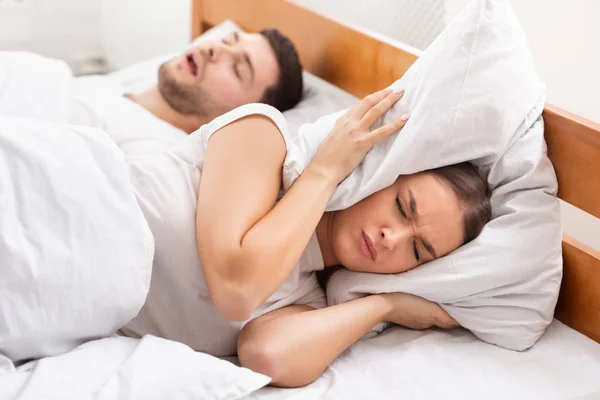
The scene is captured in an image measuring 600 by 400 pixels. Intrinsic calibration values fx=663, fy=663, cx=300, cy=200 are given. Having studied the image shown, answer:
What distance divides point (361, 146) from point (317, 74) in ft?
2.55

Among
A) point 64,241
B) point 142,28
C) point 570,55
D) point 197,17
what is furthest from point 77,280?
point 142,28

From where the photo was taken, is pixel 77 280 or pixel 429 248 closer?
pixel 77 280

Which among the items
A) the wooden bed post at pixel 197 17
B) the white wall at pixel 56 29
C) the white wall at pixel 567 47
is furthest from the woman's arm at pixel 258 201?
the white wall at pixel 56 29

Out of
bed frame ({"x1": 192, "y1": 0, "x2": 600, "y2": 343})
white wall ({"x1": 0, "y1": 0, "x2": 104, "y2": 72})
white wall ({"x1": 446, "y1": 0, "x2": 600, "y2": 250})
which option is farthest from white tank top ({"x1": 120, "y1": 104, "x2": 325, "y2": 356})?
white wall ({"x1": 0, "y1": 0, "x2": 104, "y2": 72})

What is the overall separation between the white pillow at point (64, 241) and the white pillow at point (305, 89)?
70 cm

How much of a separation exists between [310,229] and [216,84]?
792mm

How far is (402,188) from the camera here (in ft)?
3.51

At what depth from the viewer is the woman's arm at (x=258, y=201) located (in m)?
0.97

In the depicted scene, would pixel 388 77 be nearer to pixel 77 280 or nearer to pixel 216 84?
pixel 216 84

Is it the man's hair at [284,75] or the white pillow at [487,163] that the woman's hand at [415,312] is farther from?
the man's hair at [284,75]

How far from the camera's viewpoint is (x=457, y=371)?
1.01 meters

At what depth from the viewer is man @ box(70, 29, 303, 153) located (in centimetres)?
170

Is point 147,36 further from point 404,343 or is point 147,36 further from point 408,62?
point 404,343

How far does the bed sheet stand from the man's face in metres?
0.83
